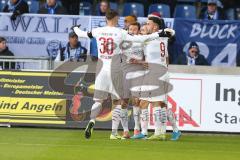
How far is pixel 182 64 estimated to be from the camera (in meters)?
20.5

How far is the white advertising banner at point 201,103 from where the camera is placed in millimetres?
18500

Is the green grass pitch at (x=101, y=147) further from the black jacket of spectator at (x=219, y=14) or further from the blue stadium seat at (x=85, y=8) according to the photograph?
the blue stadium seat at (x=85, y=8)

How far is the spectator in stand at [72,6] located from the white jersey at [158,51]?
7.20 meters

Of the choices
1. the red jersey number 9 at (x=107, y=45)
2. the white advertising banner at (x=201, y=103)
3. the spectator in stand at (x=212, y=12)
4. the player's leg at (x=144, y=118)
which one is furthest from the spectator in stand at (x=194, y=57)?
the red jersey number 9 at (x=107, y=45)

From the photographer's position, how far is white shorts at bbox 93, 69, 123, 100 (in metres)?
15.8

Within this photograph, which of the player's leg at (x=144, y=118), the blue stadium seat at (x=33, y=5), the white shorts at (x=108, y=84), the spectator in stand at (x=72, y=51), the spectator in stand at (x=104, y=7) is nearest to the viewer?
the white shorts at (x=108, y=84)

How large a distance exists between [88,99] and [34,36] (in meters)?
2.79

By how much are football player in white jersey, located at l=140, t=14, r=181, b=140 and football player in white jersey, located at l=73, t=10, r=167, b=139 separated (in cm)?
61

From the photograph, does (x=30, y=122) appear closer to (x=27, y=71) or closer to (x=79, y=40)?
(x=27, y=71)

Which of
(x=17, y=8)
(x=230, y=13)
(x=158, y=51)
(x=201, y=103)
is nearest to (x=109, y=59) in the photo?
(x=158, y=51)

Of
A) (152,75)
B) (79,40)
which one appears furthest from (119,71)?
(79,40)

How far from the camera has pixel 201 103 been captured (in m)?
18.5

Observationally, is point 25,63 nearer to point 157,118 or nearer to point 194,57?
point 194,57

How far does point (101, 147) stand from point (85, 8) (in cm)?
938
